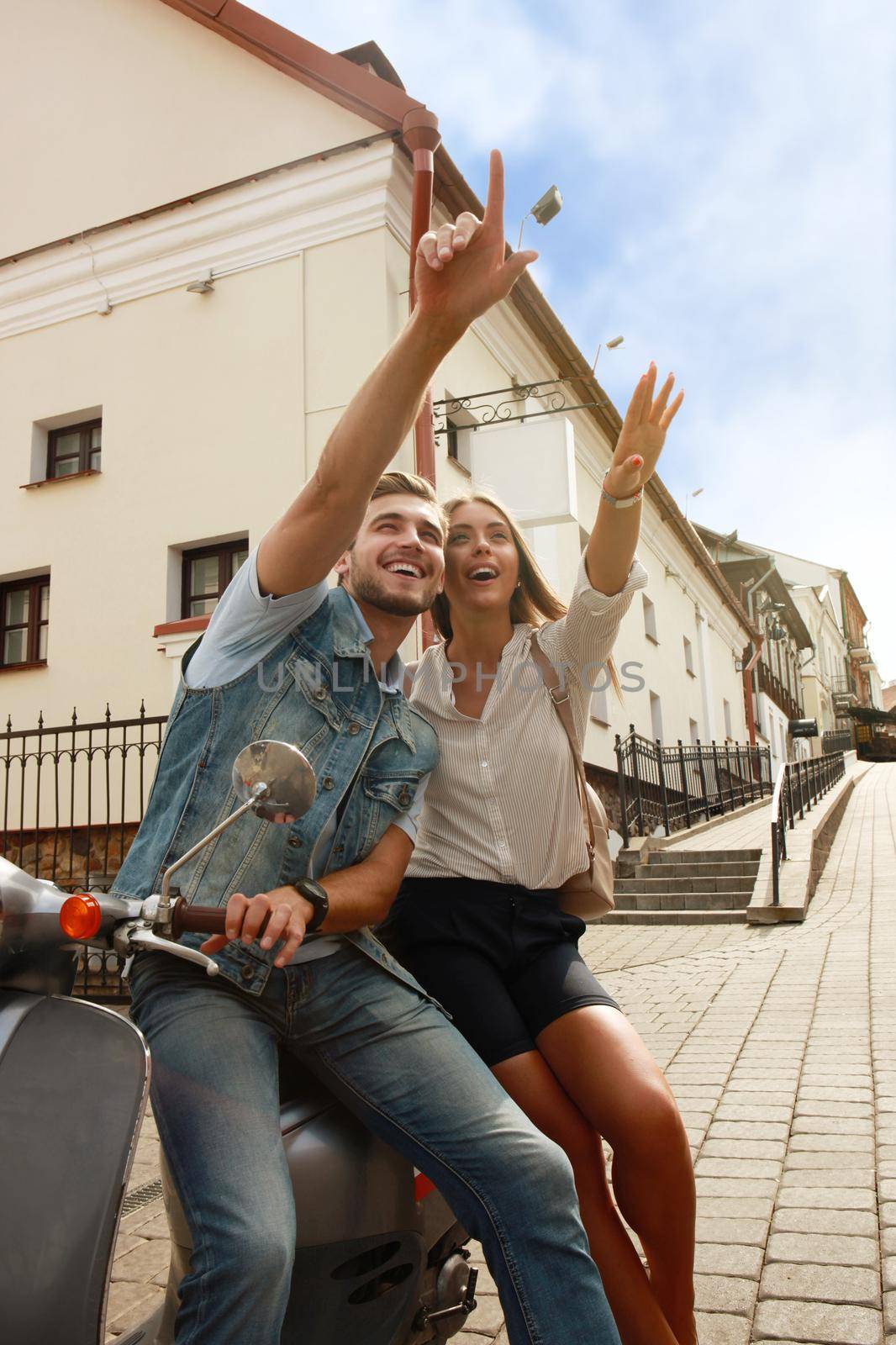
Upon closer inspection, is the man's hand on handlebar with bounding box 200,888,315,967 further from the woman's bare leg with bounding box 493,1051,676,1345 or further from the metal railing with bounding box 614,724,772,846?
the metal railing with bounding box 614,724,772,846

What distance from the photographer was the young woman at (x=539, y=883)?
2.13 meters

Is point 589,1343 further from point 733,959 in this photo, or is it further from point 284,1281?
point 733,959

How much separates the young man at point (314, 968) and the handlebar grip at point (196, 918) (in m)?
0.03

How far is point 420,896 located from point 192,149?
1186 centimetres

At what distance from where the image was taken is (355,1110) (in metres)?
1.92

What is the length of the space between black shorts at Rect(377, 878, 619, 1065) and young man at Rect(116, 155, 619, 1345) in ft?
0.85

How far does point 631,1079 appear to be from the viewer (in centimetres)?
212

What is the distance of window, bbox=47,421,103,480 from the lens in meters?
12.0

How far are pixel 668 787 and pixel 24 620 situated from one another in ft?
36.4

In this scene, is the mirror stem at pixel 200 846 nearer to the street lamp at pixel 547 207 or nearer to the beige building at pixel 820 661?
the street lamp at pixel 547 207

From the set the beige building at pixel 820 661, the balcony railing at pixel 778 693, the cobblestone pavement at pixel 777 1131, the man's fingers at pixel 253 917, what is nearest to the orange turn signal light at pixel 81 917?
the man's fingers at pixel 253 917

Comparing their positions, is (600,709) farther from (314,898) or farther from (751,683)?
(751,683)

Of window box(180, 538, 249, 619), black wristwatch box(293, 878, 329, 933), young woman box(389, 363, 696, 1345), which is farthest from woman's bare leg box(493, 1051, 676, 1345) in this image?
window box(180, 538, 249, 619)

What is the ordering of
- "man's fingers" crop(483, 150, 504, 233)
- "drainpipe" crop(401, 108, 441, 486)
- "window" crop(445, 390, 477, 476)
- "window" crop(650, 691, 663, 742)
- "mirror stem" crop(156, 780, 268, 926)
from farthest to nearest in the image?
"window" crop(650, 691, 663, 742), "window" crop(445, 390, 477, 476), "drainpipe" crop(401, 108, 441, 486), "man's fingers" crop(483, 150, 504, 233), "mirror stem" crop(156, 780, 268, 926)
